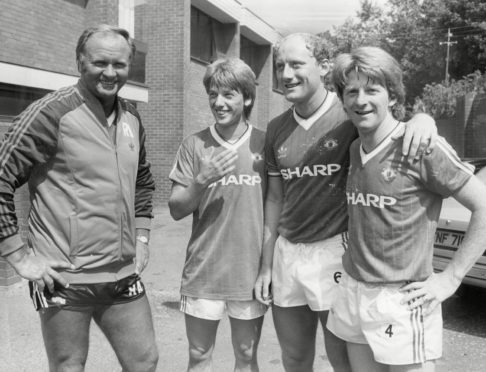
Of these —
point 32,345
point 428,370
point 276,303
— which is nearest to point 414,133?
point 428,370

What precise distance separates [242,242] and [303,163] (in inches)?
21.5

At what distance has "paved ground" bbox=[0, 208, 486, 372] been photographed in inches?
163

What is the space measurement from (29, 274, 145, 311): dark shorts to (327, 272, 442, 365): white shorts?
1.15 m

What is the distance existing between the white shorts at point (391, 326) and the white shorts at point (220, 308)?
25.9 inches

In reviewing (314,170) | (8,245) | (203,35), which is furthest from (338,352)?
(203,35)

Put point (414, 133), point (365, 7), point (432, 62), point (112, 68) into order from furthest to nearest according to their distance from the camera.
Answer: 1. point (365, 7)
2. point (432, 62)
3. point (112, 68)
4. point (414, 133)

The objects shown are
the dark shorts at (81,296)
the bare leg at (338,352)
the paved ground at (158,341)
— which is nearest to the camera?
the dark shorts at (81,296)

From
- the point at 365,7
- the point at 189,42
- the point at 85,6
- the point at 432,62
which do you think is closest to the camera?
the point at 85,6

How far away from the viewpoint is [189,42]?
578 inches

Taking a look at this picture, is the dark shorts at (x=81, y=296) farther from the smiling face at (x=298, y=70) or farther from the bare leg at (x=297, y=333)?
the smiling face at (x=298, y=70)

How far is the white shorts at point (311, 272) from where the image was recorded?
2756mm

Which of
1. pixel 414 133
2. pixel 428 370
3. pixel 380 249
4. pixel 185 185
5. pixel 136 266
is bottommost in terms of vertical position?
pixel 428 370

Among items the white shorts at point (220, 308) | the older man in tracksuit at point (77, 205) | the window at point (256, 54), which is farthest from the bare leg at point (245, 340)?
the window at point (256, 54)

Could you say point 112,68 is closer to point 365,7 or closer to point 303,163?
point 303,163
